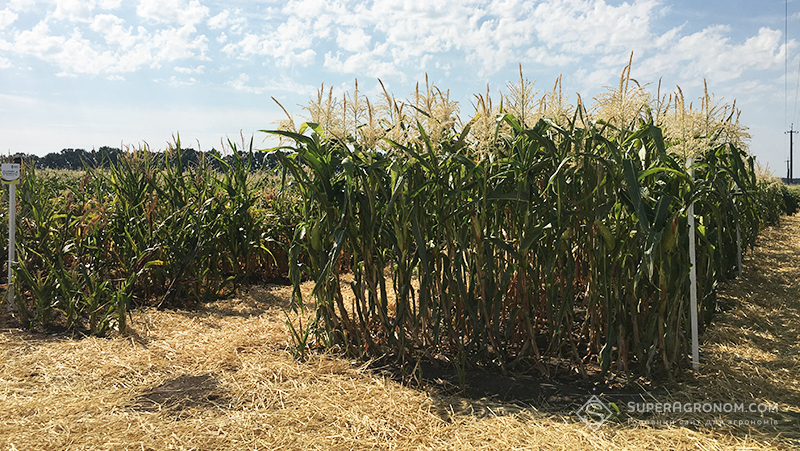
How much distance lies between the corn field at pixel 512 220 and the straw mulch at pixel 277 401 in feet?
1.02

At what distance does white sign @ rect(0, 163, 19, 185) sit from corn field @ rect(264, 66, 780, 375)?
2.64 m

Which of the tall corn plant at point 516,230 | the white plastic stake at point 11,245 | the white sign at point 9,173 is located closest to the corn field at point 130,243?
the white plastic stake at point 11,245

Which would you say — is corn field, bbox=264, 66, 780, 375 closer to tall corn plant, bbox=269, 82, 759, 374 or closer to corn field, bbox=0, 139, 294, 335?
tall corn plant, bbox=269, 82, 759, 374

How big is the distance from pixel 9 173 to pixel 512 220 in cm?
388

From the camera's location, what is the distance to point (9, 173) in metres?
3.88

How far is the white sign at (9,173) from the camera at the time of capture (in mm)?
3850

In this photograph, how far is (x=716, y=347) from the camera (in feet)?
10.1

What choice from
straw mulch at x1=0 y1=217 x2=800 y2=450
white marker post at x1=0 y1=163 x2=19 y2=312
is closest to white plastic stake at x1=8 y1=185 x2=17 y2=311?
white marker post at x1=0 y1=163 x2=19 y2=312

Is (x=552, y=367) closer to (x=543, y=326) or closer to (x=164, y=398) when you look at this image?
(x=543, y=326)

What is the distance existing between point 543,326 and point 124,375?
2.54 metres

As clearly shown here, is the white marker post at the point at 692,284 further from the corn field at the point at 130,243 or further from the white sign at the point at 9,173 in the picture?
the white sign at the point at 9,173

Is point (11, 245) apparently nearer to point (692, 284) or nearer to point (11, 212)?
point (11, 212)

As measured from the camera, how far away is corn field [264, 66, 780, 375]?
2.43 meters

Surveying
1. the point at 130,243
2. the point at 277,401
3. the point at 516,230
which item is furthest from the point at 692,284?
the point at 130,243
